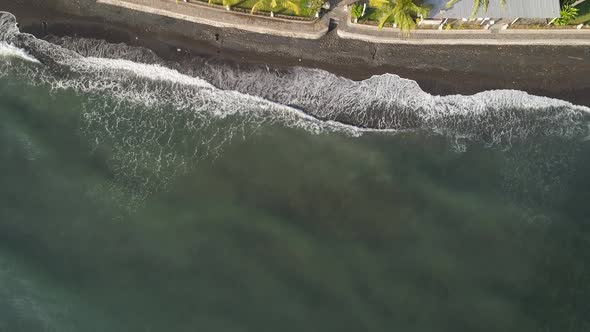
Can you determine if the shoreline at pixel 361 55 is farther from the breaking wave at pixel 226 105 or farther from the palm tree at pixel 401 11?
the palm tree at pixel 401 11

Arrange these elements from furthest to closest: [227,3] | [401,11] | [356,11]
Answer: [227,3]
[356,11]
[401,11]

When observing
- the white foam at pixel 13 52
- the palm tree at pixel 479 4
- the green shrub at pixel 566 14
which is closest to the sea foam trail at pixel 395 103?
the white foam at pixel 13 52

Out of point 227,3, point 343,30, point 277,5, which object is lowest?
point 343,30

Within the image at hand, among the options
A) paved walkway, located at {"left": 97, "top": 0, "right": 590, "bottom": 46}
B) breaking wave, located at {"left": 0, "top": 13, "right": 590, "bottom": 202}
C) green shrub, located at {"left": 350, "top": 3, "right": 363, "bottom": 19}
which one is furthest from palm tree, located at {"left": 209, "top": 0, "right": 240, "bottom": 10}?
green shrub, located at {"left": 350, "top": 3, "right": 363, "bottom": 19}

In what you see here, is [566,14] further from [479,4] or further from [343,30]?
[343,30]

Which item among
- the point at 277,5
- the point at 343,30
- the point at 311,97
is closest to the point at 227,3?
the point at 277,5

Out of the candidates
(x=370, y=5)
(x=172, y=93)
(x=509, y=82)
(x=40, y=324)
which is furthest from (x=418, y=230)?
(x=40, y=324)
